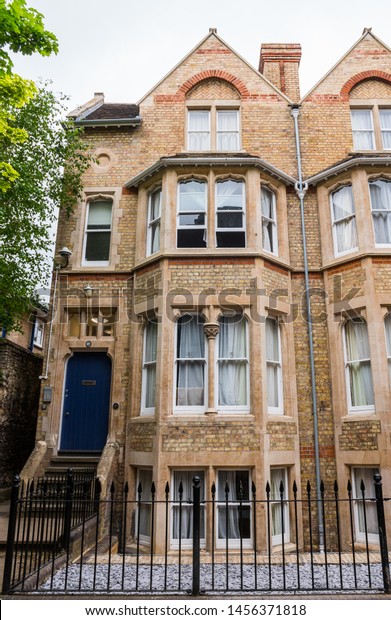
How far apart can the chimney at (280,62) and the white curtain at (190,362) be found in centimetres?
838

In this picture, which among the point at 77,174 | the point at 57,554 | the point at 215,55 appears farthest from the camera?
the point at 215,55

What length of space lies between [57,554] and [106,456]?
305 centimetres

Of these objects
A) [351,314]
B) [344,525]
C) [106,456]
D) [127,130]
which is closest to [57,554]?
[106,456]

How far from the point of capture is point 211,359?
34.0 ft

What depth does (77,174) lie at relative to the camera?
12.8m

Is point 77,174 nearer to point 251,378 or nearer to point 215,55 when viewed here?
point 215,55

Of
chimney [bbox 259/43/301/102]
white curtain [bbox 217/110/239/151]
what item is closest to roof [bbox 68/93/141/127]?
white curtain [bbox 217/110/239/151]

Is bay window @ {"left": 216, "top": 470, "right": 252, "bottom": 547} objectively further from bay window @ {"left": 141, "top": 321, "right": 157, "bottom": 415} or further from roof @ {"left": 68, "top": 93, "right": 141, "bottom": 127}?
roof @ {"left": 68, "top": 93, "right": 141, "bottom": 127}

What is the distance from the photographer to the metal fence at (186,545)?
235 inches

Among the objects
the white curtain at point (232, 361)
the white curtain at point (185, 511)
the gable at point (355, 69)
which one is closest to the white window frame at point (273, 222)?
the white curtain at point (232, 361)

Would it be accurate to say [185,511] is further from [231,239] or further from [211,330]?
[231,239]

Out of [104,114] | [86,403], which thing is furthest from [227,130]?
[86,403]

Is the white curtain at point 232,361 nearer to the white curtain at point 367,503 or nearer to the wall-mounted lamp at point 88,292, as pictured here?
the white curtain at point 367,503

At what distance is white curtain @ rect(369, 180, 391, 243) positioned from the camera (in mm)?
11430
